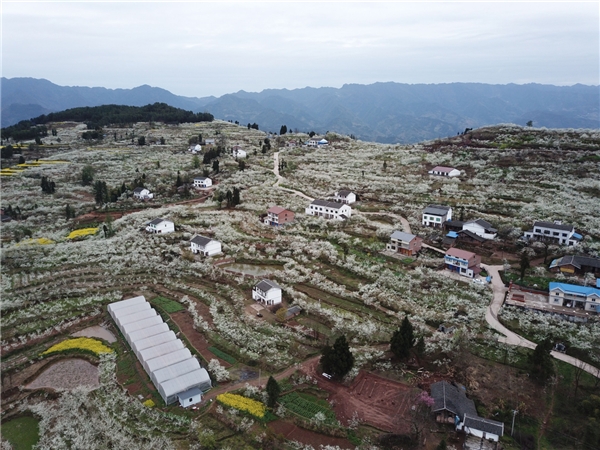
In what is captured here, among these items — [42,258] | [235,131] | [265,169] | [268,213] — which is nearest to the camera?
[42,258]

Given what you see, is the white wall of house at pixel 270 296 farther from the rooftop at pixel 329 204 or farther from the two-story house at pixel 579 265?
the two-story house at pixel 579 265

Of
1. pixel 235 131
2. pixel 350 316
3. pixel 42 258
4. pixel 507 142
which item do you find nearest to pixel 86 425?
pixel 350 316

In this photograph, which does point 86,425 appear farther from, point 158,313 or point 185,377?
point 158,313

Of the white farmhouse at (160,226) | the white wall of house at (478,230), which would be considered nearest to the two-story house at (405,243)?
the white wall of house at (478,230)

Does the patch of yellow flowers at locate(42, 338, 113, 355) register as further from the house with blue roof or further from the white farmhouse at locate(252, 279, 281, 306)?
the house with blue roof

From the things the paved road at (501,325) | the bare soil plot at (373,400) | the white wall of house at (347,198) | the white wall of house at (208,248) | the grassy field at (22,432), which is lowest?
the grassy field at (22,432)

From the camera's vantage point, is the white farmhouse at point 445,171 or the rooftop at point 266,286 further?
the white farmhouse at point 445,171

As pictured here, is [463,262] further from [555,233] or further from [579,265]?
[555,233]

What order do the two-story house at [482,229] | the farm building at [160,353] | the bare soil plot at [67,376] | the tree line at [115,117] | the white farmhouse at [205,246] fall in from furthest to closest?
1. the tree line at [115,117]
2. the two-story house at [482,229]
3. the white farmhouse at [205,246]
4. the bare soil plot at [67,376]
5. the farm building at [160,353]
